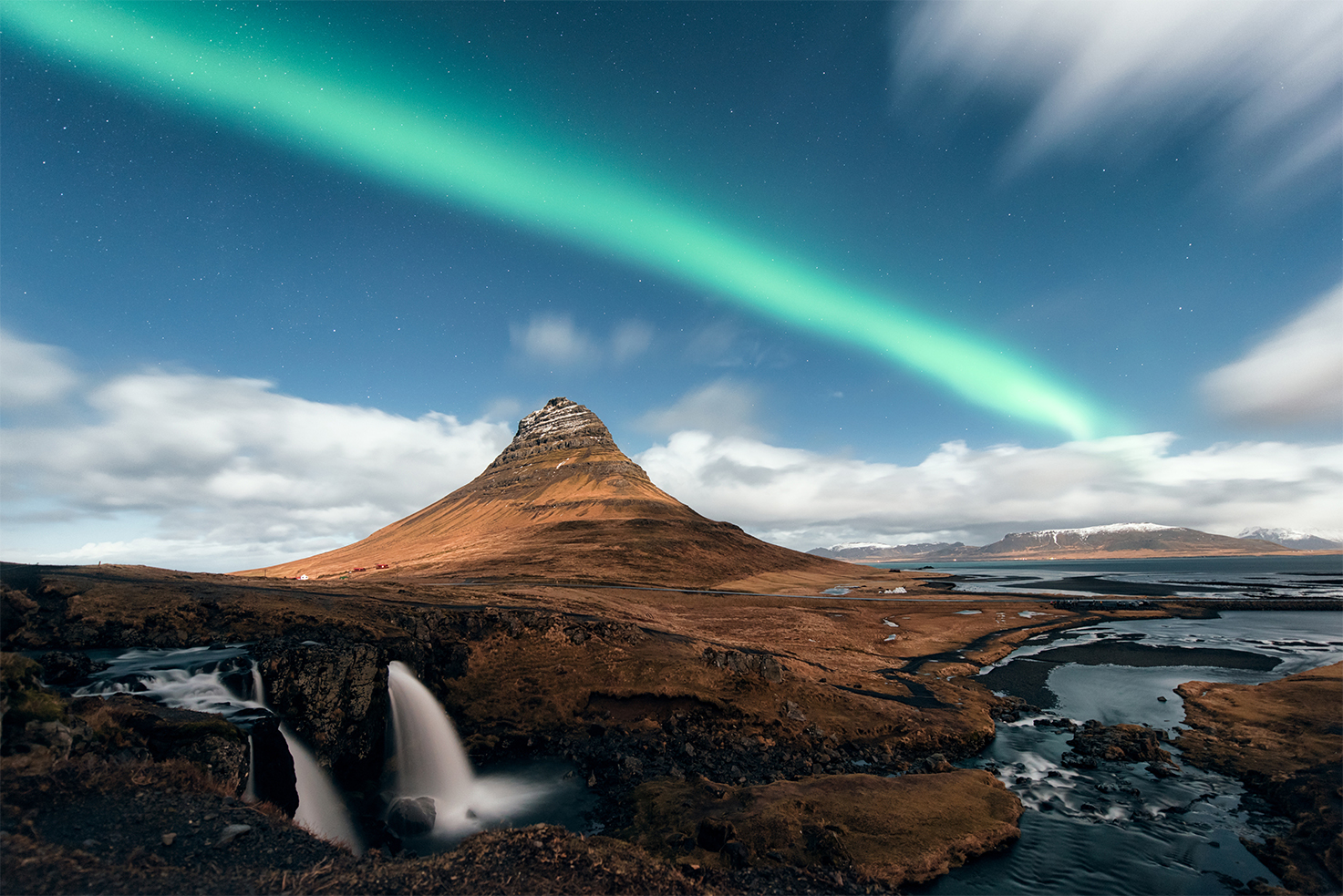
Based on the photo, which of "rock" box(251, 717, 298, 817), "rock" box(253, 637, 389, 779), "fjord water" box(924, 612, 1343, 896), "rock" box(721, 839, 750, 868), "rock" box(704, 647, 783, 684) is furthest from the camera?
"rock" box(704, 647, 783, 684)

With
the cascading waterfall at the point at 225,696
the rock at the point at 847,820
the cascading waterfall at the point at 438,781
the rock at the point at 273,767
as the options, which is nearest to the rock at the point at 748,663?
the rock at the point at 847,820

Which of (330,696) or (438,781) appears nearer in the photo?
(330,696)

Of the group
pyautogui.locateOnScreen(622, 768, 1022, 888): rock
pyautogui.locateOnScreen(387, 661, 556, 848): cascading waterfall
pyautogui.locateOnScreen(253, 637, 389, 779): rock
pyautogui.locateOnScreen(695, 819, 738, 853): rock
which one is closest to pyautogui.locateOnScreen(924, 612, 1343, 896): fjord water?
pyautogui.locateOnScreen(622, 768, 1022, 888): rock

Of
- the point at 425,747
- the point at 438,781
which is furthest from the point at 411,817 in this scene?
the point at 425,747

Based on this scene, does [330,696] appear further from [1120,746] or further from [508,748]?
[1120,746]

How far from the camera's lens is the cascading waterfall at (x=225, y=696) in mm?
20453

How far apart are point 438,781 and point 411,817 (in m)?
4.73

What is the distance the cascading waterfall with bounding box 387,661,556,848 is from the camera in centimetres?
2230

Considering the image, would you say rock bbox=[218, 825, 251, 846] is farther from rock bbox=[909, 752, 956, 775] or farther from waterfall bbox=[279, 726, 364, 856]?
rock bbox=[909, 752, 956, 775]

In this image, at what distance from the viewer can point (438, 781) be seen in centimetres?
2614

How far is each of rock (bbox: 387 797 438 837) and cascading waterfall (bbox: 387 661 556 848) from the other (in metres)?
0.04

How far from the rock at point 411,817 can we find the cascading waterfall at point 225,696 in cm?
152

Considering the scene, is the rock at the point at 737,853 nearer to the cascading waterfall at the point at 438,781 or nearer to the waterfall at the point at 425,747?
the cascading waterfall at the point at 438,781

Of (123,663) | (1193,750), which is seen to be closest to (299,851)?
(123,663)
